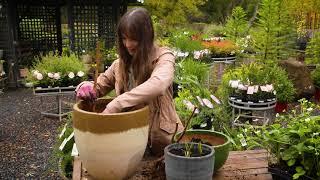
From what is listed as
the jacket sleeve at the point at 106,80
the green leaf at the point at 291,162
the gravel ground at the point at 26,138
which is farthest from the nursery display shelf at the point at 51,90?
the green leaf at the point at 291,162

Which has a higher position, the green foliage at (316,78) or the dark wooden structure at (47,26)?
the dark wooden structure at (47,26)

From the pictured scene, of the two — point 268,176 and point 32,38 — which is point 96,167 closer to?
point 268,176

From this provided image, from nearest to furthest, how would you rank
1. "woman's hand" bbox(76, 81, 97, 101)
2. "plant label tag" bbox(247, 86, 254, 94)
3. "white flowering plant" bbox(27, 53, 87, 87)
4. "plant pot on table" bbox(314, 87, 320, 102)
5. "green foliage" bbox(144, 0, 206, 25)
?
"woman's hand" bbox(76, 81, 97, 101), "plant label tag" bbox(247, 86, 254, 94), "white flowering plant" bbox(27, 53, 87, 87), "plant pot on table" bbox(314, 87, 320, 102), "green foliage" bbox(144, 0, 206, 25)

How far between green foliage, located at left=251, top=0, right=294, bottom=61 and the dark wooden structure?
12.2ft

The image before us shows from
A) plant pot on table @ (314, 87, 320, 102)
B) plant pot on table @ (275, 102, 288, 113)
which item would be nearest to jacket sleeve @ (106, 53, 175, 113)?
plant pot on table @ (275, 102, 288, 113)

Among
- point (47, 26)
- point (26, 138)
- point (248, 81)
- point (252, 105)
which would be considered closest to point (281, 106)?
point (248, 81)

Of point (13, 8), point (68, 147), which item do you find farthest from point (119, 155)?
point (13, 8)

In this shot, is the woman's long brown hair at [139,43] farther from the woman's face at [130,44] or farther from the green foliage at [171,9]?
the green foliage at [171,9]

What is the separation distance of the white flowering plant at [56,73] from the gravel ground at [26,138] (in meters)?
0.58

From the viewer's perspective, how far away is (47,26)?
923cm

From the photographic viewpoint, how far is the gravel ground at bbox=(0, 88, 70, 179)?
13.3ft

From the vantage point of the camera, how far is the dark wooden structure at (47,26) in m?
8.28

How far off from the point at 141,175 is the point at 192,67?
10.7ft

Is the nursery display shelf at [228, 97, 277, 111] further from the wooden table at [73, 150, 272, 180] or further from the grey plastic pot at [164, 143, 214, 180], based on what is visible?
the grey plastic pot at [164, 143, 214, 180]
